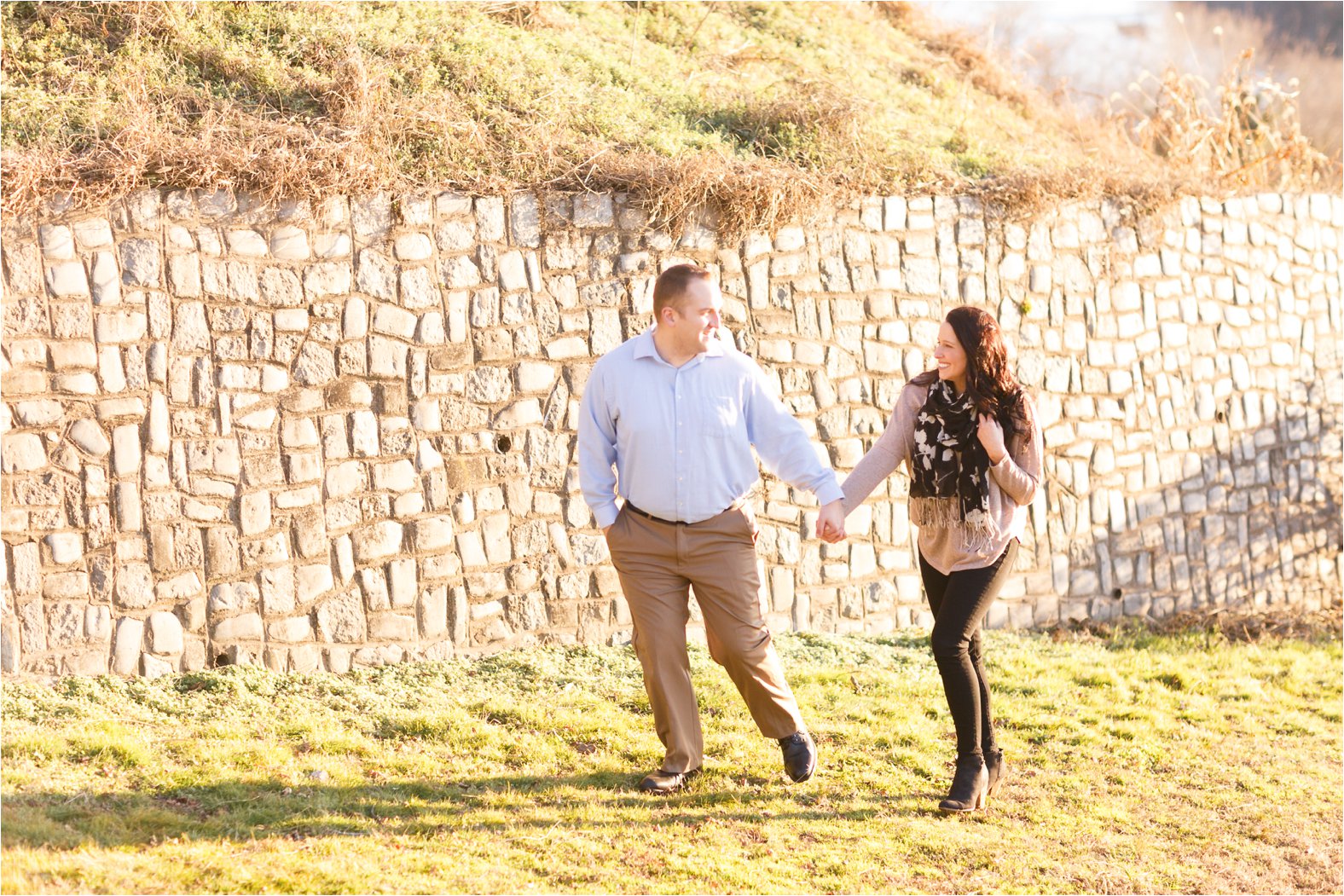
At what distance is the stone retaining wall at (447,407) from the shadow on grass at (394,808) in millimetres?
1634

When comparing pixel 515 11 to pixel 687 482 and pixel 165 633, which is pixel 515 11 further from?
pixel 687 482

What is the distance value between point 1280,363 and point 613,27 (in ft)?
19.5

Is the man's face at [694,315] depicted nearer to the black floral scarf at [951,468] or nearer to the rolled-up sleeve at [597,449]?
the rolled-up sleeve at [597,449]

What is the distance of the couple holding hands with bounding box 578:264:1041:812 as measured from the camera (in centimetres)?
456

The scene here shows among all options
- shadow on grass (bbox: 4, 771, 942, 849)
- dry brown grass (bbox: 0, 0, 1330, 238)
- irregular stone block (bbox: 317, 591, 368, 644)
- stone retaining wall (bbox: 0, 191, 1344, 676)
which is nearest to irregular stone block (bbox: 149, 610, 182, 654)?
stone retaining wall (bbox: 0, 191, 1344, 676)

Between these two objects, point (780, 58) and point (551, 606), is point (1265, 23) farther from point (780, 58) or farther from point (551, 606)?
point (551, 606)

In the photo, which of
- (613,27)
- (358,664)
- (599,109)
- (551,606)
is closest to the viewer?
(358,664)

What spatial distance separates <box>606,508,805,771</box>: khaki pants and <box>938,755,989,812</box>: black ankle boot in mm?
768

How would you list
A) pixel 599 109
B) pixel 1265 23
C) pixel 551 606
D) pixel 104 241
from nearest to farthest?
pixel 104 241
pixel 551 606
pixel 599 109
pixel 1265 23

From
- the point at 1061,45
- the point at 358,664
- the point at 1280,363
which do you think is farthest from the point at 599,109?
the point at 1061,45

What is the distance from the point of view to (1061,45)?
58.6 feet

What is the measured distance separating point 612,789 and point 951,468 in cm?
185

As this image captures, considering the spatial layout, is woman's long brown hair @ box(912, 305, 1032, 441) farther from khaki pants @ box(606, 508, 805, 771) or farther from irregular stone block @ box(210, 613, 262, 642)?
irregular stone block @ box(210, 613, 262, 642)

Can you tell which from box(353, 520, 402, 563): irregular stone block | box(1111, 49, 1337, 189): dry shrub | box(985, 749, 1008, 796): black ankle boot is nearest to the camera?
box(985, 749, 1008, 796): black ankle boot
